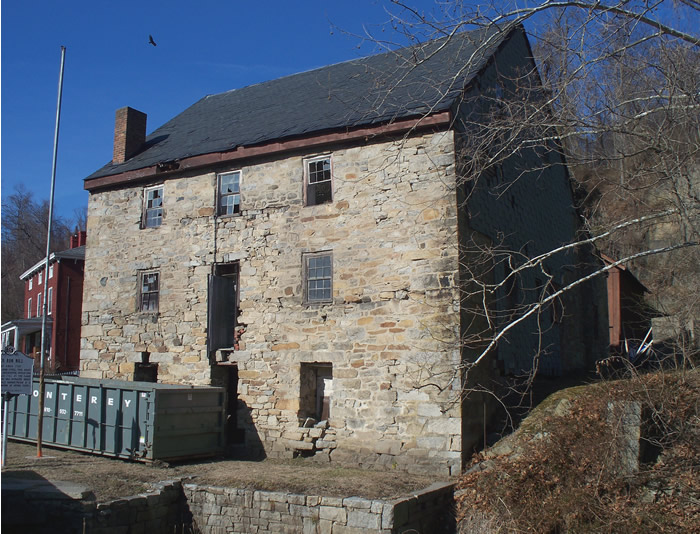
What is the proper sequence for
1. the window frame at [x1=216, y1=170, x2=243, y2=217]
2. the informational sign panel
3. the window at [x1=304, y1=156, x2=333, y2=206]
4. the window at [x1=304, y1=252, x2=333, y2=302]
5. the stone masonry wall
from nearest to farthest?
the stone masonry wall
the informational sign panel
the window at [x1=304, y1=252, x2=333, y2=302]
the window at [x1=304, y1=156, x2=333, y2=206]
the window frame at [x1=216, y1=170, x2=243, y2=217]

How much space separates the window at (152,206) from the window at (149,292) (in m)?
1.26

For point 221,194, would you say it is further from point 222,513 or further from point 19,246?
point 19,246

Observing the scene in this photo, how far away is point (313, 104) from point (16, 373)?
8.59 metres

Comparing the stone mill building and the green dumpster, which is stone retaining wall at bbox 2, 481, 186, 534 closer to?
the green dumpster

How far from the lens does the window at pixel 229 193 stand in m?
14.2

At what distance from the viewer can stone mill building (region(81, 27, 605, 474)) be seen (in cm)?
1149

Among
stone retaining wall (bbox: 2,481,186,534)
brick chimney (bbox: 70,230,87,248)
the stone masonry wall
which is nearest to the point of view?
stone retaining wall (bbox: 2,481,186,534)

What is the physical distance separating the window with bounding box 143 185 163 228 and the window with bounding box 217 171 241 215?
72.0 inches

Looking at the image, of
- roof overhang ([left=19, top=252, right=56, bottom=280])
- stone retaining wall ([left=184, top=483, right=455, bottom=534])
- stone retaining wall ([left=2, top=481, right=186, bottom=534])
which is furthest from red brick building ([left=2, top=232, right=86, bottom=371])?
stone retaining wall ([left=184, top=483, right=455, bottom=534])

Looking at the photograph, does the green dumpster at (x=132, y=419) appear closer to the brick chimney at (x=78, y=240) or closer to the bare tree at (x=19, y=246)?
the brick chimney at (x=78, y=240)

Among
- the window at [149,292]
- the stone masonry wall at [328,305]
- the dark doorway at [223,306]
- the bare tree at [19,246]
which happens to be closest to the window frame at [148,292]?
the window at [149,292]

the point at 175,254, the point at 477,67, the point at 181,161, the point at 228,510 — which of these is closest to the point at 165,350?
the point at 175,254

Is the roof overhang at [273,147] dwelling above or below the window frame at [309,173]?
above

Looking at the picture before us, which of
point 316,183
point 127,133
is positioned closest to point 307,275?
point 316,183
